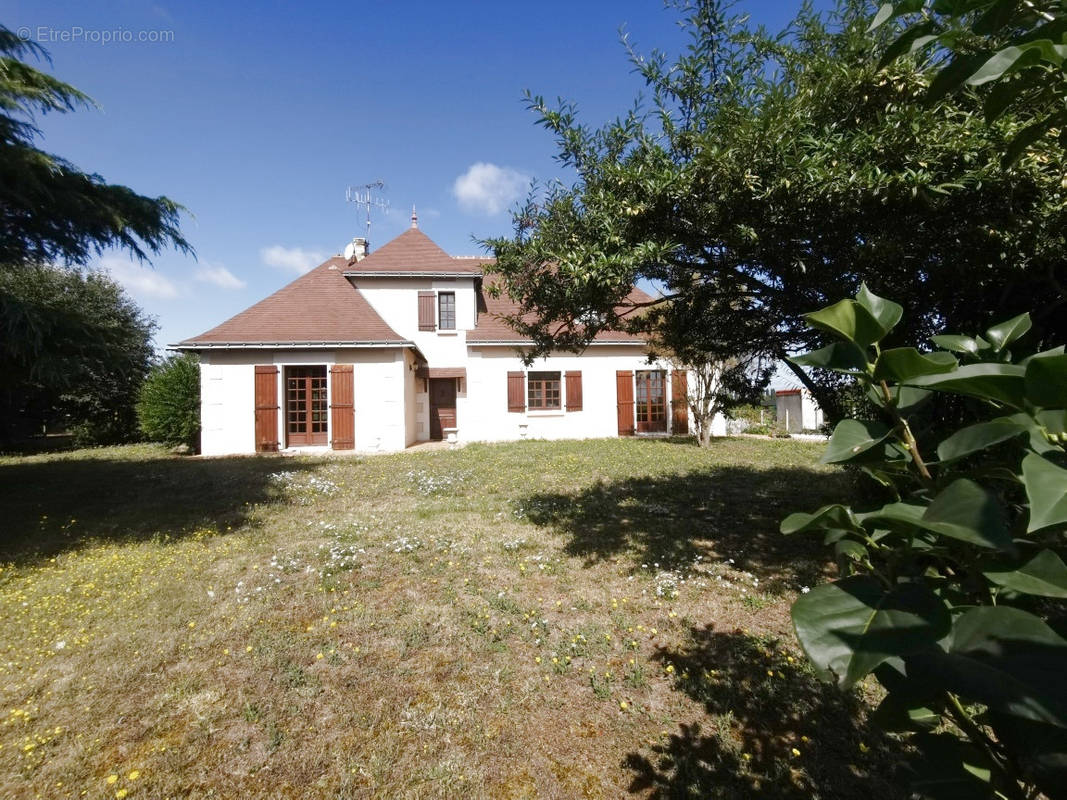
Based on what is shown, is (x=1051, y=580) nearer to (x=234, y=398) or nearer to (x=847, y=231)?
(x=847, y=231)

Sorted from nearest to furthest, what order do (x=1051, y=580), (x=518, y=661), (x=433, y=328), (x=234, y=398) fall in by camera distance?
1. (x=1051, y=580)
2. (x=518, y=661)
3. (x=234, y=398)
4. (x=433, y=328)

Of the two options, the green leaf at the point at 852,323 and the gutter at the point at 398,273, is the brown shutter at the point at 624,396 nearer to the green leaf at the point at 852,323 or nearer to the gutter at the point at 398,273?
the gutter at the point at 398,273

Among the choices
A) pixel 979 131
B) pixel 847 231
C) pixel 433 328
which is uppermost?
pixel 433 328

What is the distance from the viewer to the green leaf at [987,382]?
1.54 feet

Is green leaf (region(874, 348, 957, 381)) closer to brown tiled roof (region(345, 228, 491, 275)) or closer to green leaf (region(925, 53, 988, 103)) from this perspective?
green leaf (region(925, 53, 988, 103))

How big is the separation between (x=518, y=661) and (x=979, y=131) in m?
3.99

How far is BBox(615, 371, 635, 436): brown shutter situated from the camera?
→ 14.3 meters

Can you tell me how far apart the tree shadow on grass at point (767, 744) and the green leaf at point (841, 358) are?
1.75m

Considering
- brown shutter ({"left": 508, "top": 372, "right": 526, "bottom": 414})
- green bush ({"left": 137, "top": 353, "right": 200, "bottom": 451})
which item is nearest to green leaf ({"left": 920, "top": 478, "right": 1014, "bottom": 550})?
brown shutter ({"left": 508, "top": 372, "right": 526, "bottom": 414})

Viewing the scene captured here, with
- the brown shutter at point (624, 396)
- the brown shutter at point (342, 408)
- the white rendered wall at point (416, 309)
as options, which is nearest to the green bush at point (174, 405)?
the brown shutter at point (342, 408)

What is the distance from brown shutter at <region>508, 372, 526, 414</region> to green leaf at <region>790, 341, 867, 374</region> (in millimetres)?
13120

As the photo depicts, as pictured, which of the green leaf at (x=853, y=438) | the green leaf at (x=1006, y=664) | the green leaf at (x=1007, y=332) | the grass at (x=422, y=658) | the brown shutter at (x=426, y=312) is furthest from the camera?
the brown shutter at (x=426, y=312)

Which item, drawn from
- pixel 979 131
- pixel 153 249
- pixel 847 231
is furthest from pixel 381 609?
pixel 153 249

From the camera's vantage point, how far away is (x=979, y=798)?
0.51 meters
